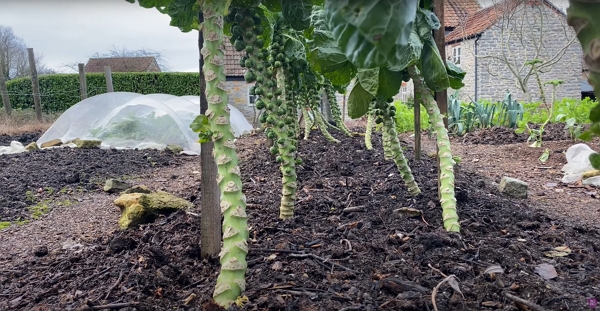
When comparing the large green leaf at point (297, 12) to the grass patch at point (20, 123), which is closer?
the large green leaf at point (297, 12)

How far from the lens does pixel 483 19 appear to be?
20.2 m

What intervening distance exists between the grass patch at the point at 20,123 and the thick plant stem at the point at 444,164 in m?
12.5

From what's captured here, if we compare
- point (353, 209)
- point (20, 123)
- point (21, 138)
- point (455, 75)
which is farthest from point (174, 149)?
point (455, 75)

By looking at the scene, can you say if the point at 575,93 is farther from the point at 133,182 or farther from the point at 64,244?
the point at 64,244

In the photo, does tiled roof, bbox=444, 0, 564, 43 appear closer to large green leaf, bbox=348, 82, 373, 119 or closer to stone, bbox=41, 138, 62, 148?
stone, bbox=41, 138, 62, 148

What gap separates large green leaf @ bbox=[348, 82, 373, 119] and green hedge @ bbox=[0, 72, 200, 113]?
16.5 m

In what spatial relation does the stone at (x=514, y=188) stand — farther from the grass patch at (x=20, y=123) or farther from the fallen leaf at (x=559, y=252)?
the grass patch at (x=20, y=123)

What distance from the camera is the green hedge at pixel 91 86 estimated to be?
17281 millimetres

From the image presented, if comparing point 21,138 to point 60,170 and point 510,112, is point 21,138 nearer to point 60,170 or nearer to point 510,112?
point 60,170

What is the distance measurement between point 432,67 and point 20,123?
539 inches

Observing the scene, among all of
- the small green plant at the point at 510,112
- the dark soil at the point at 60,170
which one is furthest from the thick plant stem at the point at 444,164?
the small green plant at the point at 510,112

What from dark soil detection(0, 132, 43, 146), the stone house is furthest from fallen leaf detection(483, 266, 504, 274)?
the stone house

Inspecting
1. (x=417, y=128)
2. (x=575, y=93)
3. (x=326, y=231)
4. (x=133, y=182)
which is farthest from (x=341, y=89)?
(x=575, y=93)

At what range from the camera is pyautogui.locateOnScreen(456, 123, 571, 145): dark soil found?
8555mm
